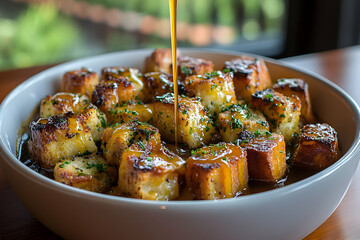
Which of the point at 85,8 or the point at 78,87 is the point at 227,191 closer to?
the point at 78,87

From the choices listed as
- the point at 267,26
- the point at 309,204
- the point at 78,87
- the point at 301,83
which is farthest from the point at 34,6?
the point at 309,204

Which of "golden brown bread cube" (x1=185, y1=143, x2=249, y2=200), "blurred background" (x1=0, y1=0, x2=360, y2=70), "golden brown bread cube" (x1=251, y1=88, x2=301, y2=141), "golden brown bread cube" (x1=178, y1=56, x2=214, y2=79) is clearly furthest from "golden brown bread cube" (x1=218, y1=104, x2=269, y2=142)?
"blurred background" (x1=0, y1=0, x2=360, y2=70)

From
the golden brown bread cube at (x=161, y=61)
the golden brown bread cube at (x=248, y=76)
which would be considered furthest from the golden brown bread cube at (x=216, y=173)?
the golden brown bread cube at (x=161, y=61)

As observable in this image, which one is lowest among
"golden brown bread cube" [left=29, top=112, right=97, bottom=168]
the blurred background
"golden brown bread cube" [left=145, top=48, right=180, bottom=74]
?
the blurred background

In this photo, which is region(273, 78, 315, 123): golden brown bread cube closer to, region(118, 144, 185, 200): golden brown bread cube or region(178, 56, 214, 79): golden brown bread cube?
region(178, 56, 214, 79): golden brown bread cube

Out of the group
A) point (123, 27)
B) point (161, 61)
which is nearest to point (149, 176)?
point (161, 61)

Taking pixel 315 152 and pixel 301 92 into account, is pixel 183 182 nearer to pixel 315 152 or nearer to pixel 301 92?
pixel 315 152
